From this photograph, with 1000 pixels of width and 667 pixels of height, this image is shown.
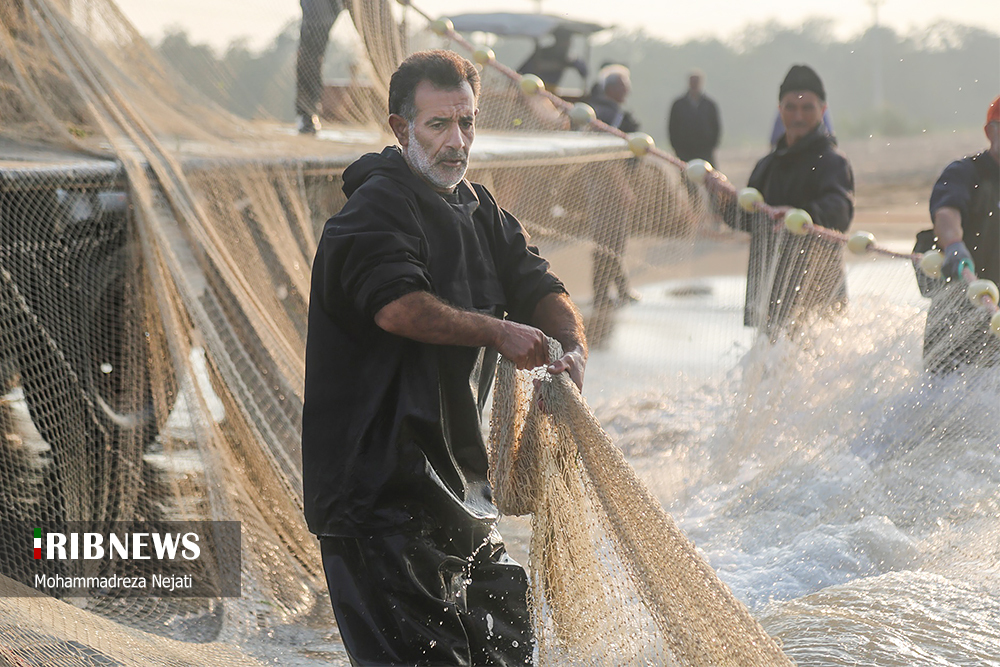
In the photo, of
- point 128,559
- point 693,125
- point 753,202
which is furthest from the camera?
point 693,125

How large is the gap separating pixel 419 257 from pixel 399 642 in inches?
32.9

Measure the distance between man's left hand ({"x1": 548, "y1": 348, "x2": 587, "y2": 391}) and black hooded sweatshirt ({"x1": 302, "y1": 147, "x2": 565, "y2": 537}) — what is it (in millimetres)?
205

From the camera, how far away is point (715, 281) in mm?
7555

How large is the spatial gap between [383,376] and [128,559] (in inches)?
79.4

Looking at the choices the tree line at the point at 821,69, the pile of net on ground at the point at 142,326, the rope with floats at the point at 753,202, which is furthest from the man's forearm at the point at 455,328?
the tree line at the point at 821,69

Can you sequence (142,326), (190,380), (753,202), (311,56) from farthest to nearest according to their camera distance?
(311,56) → (753,202) → (142,326) → (190,380)

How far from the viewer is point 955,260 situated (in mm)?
4543

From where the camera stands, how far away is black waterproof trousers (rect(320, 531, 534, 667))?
95.9 inches

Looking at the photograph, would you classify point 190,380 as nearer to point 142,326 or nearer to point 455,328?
point 142,326

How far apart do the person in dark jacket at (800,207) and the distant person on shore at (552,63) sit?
8.28m

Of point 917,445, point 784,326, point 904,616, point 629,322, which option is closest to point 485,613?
point 904,616

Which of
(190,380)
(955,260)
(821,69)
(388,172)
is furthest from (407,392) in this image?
(821,69)

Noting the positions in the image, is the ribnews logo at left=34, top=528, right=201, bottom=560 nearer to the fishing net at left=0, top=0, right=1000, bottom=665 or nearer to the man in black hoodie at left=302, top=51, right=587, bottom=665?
the fishing net at left=0, top=0, right=1000, bottom=665

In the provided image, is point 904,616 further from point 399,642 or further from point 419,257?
point 419,257
